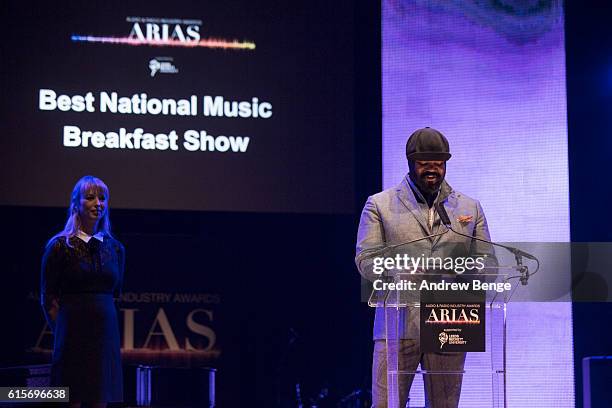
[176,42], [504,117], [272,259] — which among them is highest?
[176,42]

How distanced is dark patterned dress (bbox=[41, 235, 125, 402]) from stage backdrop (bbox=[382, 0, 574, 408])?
2.35m

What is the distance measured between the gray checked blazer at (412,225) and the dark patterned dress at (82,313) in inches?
59.5

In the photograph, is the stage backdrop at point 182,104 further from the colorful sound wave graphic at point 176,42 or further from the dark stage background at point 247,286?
the dark stage background at point 247,286

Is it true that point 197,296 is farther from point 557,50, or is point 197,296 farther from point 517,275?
point 517,275

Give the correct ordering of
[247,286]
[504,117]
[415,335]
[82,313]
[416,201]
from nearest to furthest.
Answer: [415,335], [416,201], [82,313], [504,117], [247,286]

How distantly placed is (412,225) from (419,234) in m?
0.05

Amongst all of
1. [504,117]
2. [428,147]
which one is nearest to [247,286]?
[504,117]

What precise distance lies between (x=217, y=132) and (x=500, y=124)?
75.1 inches

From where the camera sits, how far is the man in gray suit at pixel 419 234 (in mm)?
3658

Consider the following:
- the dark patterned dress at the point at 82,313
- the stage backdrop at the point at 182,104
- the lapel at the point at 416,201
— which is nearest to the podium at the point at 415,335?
the lapel at the point at 416,201

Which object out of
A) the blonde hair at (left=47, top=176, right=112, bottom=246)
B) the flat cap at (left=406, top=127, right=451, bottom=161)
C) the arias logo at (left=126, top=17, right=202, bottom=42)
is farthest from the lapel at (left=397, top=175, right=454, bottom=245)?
the arias logo at (left=126, top=17, right=202, bottom=42)

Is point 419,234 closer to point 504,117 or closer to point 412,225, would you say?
point 412,225

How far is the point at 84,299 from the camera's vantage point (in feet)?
16.0

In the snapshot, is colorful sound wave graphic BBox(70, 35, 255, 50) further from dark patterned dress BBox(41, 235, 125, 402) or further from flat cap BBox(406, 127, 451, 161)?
flat cap BBox(406, 127, 451, 161)
